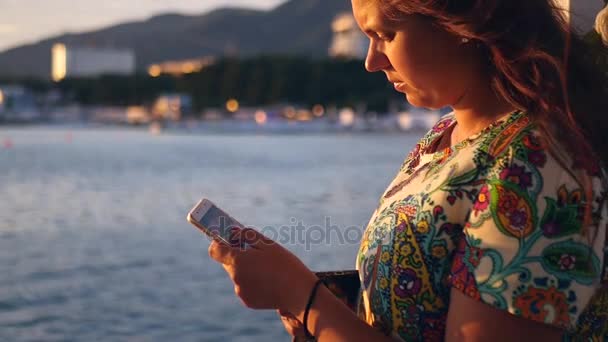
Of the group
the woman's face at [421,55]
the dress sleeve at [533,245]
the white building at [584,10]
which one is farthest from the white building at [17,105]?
the dress sleeve at [533,245]

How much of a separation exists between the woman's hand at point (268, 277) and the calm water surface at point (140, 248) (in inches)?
173

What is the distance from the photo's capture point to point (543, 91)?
838mm

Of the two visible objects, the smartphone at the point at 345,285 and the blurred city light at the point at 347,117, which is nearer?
the smartphone at the point at 345,285

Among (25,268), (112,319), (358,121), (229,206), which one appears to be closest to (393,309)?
(112,319)

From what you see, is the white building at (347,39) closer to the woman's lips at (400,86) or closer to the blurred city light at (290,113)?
the blurred city light at (290,113)

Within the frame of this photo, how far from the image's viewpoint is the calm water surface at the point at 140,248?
5469 millimetres

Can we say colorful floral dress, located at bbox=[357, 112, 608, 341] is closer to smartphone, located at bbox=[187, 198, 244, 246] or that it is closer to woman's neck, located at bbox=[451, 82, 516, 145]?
woman's neck, located at bbox=[451, 82, 516, 145]

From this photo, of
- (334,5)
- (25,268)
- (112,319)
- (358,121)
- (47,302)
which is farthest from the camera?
(334,5)

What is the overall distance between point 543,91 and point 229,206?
39.0 ft

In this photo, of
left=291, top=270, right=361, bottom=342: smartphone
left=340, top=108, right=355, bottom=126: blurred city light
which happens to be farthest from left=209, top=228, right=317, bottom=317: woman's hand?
left=340, top=108, right=355, bottom=126: blurred city light

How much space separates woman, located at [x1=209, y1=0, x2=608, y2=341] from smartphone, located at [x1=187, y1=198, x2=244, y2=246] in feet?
0.05

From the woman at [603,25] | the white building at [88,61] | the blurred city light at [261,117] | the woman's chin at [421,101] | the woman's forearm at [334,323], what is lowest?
the blurred city light at [261,117]

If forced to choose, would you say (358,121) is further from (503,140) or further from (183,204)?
(503,140)

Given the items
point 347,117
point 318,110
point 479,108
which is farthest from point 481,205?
point 318,110
